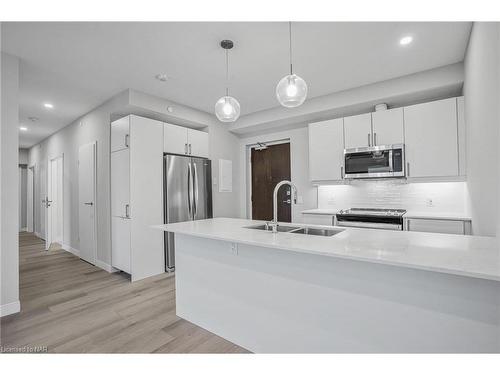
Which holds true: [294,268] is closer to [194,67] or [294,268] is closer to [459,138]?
[194,67]

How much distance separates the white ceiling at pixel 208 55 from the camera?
2145 millimetres

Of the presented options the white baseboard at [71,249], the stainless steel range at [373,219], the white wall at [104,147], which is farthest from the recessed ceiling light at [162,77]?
the white baseboard at [71,249]

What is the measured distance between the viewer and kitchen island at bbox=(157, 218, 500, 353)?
114 centimetres

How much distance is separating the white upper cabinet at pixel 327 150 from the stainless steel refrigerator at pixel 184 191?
1762mm

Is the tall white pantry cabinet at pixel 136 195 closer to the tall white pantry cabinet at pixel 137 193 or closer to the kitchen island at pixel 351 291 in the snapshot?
the tall white pantry cabinet at pixel 137 193

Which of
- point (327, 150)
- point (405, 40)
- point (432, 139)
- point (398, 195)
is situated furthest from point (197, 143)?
point (432, 139)

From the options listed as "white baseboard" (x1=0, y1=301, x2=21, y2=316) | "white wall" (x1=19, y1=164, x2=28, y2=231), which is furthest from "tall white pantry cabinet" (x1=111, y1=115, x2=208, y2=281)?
"white wall" (x1=19, y1=164, x2=28, y2=231)

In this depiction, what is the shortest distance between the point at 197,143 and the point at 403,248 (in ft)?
11.7

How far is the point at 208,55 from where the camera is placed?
2.55 metres

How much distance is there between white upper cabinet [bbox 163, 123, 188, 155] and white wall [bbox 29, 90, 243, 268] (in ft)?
0.71

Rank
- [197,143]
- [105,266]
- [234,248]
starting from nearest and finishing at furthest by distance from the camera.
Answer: [234,248] → [105,266] → [197,143]

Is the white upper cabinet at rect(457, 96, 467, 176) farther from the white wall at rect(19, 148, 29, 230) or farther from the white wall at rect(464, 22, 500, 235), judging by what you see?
the white wall at rect(19, 148, 29, 230)

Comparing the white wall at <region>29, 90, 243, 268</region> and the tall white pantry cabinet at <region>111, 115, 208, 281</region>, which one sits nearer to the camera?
the tall white pantry cabinet at <region>111, 115, 208, 281</region>

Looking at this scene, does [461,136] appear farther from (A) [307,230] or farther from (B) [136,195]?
(B) [136,195]
